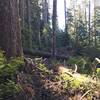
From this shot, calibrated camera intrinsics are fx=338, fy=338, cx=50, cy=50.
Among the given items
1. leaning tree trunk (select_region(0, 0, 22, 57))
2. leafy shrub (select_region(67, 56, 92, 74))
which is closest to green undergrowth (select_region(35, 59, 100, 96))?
leaning tree trunk (select_region(0, 0, 22, 57))

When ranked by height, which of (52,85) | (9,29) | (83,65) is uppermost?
(9,29)

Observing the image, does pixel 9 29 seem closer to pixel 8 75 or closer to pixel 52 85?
pixel 8 75

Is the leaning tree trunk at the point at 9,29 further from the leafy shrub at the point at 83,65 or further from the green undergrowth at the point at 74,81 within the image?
the leafy shrub at the point at 83,65

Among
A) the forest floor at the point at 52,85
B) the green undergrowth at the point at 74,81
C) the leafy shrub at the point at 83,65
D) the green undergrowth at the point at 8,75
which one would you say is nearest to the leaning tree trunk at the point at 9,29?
the green undergrowth at the point at 8,75

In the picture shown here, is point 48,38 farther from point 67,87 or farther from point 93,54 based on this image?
point 67,87

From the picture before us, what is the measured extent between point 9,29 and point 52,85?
1.79 meters

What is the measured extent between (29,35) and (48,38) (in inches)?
470

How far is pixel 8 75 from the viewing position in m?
7.52

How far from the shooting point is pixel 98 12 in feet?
175

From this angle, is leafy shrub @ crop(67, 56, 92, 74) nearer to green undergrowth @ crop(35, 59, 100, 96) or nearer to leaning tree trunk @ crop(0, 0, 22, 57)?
green undergrowth @ crop(35, 59, 100, 96)

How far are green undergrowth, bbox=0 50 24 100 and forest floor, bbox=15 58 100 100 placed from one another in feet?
A: 0.49

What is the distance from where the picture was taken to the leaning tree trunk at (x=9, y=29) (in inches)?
332

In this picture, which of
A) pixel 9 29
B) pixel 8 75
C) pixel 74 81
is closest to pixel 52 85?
pixel 74 81

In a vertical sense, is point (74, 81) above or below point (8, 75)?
below
